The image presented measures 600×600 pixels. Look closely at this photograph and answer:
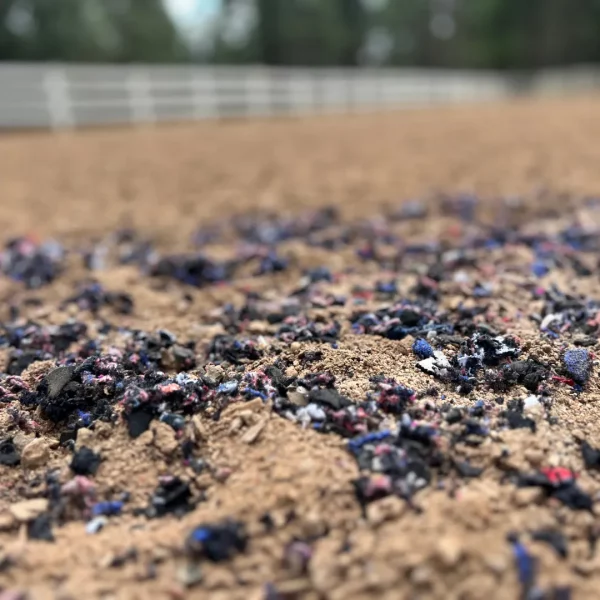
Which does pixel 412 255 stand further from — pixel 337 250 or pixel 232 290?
pixel 232 290

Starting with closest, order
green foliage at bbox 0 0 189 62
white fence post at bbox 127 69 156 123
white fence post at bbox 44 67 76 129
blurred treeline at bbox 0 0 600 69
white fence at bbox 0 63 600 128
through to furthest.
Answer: white fence at bbox 0 63 600 128 < white fence post at bbox 44 67 76 129 < white fence post at bbox 127 69 156 123 < green foliage at bbox 0 0 189 62 < blurred treeline at bbox 0 0 600 69

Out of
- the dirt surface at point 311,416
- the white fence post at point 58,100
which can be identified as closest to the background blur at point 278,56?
the white fence post at point 58,100

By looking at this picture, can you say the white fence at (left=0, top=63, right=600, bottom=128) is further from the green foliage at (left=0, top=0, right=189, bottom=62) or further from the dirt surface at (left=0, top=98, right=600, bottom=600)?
the green foliage at (left=0, top=0, right=189, bottom=62)

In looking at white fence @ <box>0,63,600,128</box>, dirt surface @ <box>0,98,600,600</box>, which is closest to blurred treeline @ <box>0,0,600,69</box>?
white fence @ <box>0,63,600,128</box>

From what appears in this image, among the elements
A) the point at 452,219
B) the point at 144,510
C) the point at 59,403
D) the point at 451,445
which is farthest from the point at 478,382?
the point at 452,219

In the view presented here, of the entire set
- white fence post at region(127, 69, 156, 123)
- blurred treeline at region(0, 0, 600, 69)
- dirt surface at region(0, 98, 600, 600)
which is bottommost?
dirt surface at region(0, 98, 600, 600)

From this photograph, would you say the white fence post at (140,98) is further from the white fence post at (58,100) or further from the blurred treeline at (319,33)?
the blurred treeline at (319,33)

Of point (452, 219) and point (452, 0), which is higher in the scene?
point (452, 0)
